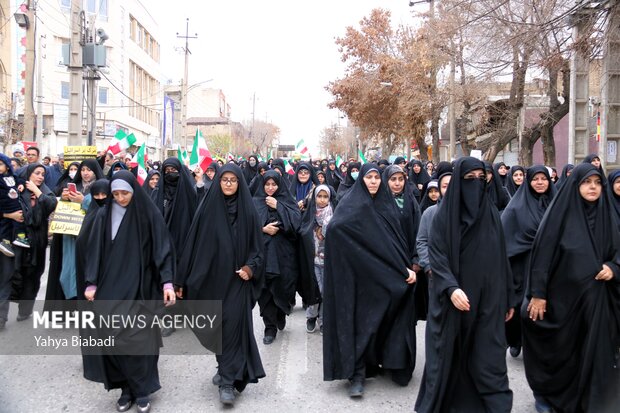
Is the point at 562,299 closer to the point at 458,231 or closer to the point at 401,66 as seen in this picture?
the point at 458,231

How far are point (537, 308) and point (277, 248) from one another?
2.80 m

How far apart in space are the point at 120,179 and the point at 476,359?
8.42ft

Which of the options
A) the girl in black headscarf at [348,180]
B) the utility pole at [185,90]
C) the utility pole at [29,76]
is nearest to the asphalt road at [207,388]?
the girl in black headscarf at [348,180]

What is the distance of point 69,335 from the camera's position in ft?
19.0

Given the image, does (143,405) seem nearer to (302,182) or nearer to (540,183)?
(540,183)

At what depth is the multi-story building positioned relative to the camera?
3316 cm

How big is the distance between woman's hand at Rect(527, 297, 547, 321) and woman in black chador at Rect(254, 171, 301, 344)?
102 inches

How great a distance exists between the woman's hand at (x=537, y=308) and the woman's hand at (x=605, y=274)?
0.37 meters

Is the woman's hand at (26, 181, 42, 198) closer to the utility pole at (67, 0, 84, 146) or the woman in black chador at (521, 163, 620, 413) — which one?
the woman in black chador at (521, 163, 620, 413)

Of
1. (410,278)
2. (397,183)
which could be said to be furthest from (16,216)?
(410,278)

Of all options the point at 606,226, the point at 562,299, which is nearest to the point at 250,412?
the point at 562,299

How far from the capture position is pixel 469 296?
138 inches

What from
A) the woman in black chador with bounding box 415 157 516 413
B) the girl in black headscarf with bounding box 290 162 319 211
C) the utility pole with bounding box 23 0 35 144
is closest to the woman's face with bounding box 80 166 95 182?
the girl in black headscarf with bounding box 290 162 319 211

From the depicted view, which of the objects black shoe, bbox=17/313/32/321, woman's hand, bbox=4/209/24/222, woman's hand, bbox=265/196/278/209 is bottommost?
black shoe, bbox=17/313/32/321
